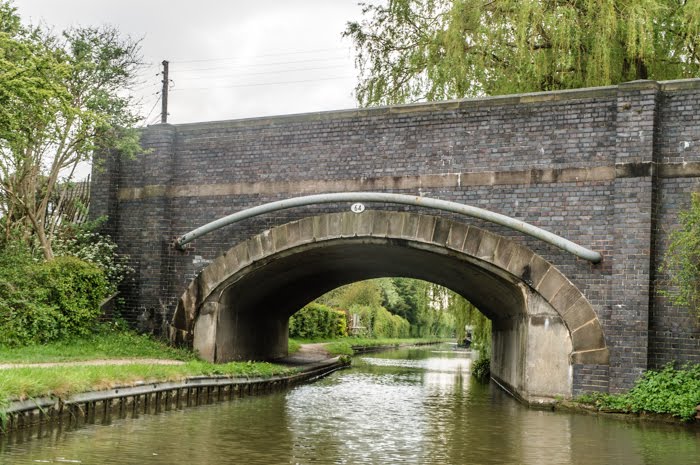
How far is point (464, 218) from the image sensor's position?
12094 millimetres

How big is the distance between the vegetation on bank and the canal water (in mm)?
315

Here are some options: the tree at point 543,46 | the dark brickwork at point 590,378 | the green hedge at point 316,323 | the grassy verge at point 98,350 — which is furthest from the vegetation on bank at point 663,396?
the green hedge at point 316,323

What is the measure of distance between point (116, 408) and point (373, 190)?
537 cm

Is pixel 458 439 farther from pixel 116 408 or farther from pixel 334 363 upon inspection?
pixel 334 363

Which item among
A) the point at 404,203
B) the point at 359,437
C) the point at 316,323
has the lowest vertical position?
the point at 359,437

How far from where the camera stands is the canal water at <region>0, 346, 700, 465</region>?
23.9 feet

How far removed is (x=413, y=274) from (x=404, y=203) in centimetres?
588

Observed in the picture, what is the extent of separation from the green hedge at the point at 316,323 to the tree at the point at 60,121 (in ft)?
40.5

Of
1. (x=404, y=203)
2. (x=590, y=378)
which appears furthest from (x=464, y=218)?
(x=590, y=378)

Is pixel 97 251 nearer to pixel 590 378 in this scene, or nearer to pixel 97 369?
pixel 97 369

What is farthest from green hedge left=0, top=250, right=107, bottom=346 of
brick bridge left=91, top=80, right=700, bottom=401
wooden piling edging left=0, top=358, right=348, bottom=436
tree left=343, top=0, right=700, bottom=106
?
tree left=343, top=0, right=700, bottom=106

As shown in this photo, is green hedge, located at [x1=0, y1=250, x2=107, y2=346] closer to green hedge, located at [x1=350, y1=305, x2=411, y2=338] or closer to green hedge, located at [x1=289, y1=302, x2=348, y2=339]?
green hedge, located at [x1=289, y1=302, x2=348, y2=339]

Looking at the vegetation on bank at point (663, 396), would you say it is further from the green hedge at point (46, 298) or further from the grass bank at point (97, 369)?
the green hedge at point (46, 298)

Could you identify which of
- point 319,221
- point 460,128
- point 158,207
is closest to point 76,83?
point 158,207
